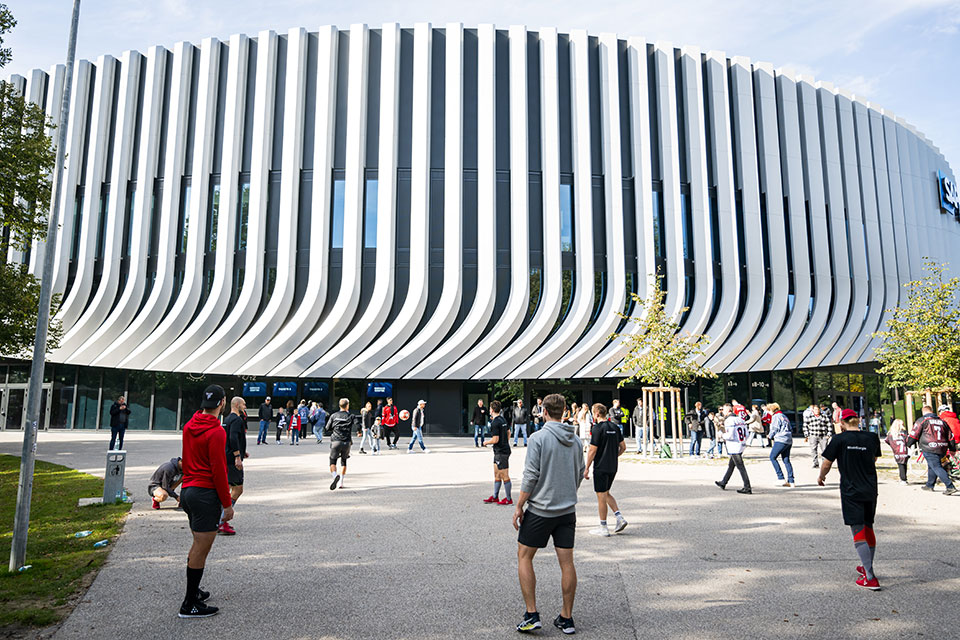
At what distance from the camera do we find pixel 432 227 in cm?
2978

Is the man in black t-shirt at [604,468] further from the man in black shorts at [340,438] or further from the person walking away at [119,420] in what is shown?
the person walking away at [119,420]

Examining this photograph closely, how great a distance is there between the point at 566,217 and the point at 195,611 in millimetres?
26912

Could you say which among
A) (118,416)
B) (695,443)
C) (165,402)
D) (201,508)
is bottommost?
(695,443)

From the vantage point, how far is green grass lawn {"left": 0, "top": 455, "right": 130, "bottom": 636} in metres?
5.34

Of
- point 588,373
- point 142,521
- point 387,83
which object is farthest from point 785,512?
point 387,83

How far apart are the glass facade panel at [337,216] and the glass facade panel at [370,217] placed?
110 centimetres

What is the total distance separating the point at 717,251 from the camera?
1233 inches

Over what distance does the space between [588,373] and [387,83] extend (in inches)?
630

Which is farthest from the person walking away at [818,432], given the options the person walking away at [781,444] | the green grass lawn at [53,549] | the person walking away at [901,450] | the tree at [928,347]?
the green grass lawn at [53,549]

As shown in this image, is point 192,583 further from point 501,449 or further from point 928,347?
point 928,347

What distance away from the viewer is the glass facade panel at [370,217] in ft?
97.9

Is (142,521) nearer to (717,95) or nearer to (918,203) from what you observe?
(717,95)

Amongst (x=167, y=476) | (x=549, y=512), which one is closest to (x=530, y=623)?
(x=549, y=512)

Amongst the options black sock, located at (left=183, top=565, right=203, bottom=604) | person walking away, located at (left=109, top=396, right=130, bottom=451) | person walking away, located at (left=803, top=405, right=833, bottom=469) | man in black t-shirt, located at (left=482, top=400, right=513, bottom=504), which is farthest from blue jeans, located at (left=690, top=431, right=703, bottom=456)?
black sock, located at (left=183, top=565, right=203, bottom=604)
